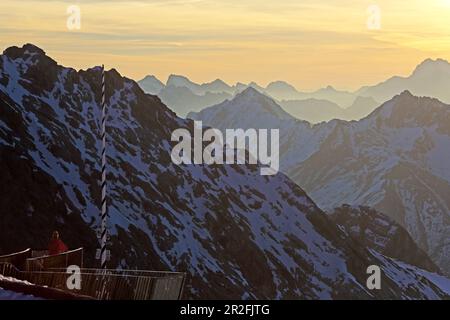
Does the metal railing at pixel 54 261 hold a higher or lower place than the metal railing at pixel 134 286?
lower

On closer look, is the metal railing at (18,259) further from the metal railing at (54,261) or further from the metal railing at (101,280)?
the metal railing at (54,261)

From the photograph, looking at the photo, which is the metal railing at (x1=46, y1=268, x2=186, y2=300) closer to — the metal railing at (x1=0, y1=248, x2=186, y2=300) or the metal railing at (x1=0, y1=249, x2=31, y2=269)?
the metal railing at (x1=0, y1=248, x2=186, y2=300)

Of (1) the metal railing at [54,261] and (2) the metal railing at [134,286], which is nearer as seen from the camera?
(2) the metal railing at [134,286]

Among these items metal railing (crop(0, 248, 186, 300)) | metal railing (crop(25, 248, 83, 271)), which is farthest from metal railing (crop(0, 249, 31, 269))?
metal railing (crop(25, 248, 83, 271))

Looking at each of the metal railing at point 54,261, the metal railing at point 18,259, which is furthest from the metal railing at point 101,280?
the metal railing at point 18,259

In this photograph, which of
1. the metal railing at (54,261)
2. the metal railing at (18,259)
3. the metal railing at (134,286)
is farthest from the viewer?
the metal railing at (18,259)

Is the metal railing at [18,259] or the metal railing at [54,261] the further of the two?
the metal railing at [18,259]

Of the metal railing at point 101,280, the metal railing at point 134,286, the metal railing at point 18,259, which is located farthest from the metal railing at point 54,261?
the metal railing at point 134,286

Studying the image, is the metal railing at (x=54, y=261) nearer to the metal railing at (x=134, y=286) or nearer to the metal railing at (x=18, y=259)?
the metal railing at (x=18, y=259)

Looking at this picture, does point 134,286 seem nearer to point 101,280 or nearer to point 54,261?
point 101,280

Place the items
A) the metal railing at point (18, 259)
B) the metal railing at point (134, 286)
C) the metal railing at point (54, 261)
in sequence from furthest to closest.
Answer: the metal railing at point (18, 259) → the metal railing at point (54, 261) → the metal railing at point (134, 286)

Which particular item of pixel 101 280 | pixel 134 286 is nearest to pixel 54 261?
pixel 101 280
